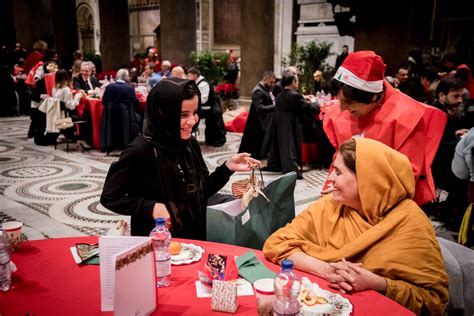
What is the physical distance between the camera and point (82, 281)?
1856mm

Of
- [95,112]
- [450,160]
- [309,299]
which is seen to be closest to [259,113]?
[95,112]

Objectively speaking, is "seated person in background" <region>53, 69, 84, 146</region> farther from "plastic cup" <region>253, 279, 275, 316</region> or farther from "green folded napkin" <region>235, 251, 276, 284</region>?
"plastic cup" <region>253, 279, 275, 316</region>

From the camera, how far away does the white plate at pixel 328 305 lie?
5.25 feet

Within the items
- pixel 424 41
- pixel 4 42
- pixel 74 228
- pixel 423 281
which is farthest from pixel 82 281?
pixel 4 42

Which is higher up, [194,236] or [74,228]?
[194,236]

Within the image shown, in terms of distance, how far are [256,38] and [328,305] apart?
10198 mm

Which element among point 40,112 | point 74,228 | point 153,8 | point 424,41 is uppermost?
point 153,8

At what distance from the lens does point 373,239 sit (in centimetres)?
187

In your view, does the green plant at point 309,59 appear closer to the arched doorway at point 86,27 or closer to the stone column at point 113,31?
the stone column at point 113,31

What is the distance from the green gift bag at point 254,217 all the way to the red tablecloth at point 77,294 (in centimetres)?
22

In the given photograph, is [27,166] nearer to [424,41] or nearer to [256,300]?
[256,300]

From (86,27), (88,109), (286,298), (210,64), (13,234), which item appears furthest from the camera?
(86,27)

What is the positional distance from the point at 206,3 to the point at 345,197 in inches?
751

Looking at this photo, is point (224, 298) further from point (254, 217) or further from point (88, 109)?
point (88, 109)
